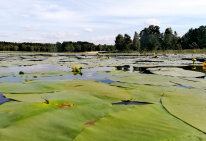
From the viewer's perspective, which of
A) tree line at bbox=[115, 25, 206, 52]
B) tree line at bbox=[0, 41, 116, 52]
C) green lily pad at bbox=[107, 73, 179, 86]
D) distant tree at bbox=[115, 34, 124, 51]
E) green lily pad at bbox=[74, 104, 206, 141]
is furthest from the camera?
tree line at bbox=[0, 41, 116, 52]

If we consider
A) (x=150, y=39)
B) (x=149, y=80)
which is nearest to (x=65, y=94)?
(x=149, y=80)

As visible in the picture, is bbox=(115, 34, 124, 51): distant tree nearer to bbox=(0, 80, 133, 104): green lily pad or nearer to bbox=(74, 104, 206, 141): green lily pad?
bbox=(0, 80, 133, 104): green lily pad

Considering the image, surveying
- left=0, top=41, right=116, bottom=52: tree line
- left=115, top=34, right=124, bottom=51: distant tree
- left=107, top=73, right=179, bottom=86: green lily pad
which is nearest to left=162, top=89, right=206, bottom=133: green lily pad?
left=107, top=73, right=179, bottom=86: green lily pad

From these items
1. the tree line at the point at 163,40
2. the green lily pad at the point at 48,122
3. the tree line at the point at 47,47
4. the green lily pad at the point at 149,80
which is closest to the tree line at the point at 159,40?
the tree line at the point at 163,40

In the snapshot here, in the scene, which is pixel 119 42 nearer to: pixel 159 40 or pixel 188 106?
pixel 159 40

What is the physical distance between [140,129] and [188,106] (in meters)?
0.67

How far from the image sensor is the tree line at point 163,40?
4506 centimetres

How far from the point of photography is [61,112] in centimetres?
120

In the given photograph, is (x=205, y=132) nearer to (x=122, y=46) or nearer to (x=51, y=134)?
(x=51, y=134)

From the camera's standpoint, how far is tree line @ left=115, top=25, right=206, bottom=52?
45.1 meters

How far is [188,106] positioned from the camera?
137 centimetres

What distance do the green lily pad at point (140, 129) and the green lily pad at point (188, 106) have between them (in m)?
0.07

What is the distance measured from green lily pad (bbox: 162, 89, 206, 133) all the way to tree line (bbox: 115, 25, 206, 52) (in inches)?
1745

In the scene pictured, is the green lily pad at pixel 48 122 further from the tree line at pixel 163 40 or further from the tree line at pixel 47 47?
the tree line at pixel 47 47
